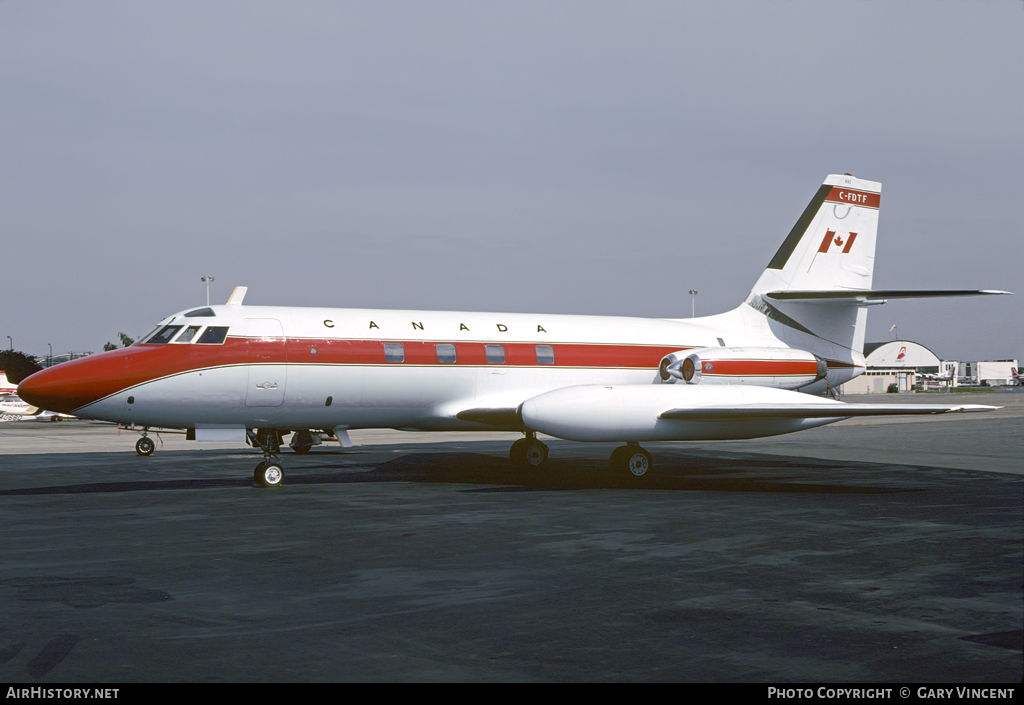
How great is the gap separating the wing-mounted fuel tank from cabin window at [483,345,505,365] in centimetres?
402

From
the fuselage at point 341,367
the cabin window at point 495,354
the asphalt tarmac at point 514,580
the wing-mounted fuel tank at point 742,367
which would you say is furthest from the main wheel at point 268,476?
A: the wing-mounted fuel tank at point 742,367

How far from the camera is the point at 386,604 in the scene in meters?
8.02

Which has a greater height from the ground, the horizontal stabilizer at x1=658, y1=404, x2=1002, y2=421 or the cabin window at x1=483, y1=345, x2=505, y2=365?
the cabin window at x1=483, y1=345, x2=505, y2=365

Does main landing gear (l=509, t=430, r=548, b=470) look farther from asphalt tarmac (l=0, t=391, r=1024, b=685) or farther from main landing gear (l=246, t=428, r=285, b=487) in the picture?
main landing gear (l=246, t=428, r=285, b=487)

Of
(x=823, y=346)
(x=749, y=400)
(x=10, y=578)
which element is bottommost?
(x=10, y=578)

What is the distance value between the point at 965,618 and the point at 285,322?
13589mm

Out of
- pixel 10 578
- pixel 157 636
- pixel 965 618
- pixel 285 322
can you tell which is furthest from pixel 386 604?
pixel 285 322

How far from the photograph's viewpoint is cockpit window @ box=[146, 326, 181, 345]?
56.7 ft

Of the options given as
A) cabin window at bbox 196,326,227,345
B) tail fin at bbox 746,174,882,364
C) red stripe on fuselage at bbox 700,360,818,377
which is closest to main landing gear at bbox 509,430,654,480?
red stripe on fuselage at bbox 700,360,818,377

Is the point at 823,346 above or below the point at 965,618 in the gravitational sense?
above

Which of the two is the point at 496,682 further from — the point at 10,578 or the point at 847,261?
the point at 847,261

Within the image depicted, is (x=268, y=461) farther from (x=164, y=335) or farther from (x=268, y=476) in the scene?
(x=164, y=335)

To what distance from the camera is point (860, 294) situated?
22.3 metres

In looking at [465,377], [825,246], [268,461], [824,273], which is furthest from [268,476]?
Answer: [825,246]
